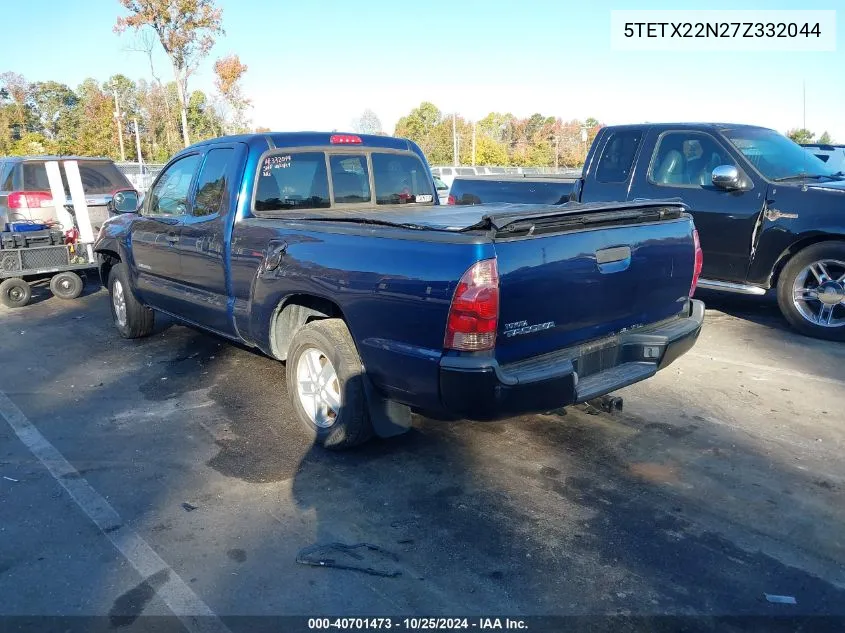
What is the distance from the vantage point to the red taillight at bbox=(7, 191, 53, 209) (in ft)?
31.2

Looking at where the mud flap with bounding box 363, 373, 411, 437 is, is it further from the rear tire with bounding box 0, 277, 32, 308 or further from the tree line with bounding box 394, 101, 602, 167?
the tree line with bounding box 394, 101, 602, 167

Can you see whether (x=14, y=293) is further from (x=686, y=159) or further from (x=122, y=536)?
(x=686, y=159)

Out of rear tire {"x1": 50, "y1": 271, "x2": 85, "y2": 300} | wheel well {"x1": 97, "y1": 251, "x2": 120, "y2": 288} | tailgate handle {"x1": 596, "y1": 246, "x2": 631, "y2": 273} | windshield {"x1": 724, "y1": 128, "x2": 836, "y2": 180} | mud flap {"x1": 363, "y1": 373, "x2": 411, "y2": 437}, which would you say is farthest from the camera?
rear tire {"x1": 50, "y1": 271, "x2": 85, "y2": 300}

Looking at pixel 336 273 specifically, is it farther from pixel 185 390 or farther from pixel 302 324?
pixel 185 390

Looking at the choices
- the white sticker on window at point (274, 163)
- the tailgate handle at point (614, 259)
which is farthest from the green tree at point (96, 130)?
the tailgate handle at point (614, 259)

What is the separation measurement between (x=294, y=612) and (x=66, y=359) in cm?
475

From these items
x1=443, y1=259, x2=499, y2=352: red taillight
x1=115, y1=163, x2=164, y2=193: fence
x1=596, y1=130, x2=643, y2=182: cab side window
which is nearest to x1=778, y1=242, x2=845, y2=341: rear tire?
x1=596, y1=130, x2=643, y2=182: cab side window

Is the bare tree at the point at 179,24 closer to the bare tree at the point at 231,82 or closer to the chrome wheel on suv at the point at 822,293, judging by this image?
the bare tree at the point at 231,82

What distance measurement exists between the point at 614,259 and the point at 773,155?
450 cm

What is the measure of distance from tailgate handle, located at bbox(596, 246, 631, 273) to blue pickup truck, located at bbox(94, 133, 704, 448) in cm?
1

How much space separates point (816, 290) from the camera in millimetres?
6707

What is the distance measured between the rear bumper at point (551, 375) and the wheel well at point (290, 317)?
1.31 metres

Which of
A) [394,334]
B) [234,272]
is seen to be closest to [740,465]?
[394,334]

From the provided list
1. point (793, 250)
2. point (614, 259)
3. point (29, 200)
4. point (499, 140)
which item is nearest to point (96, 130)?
point (499, 140)
